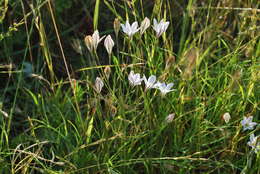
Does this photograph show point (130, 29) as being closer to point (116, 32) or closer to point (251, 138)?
point (116, 32)

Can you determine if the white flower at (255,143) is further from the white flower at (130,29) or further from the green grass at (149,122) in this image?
the white flower at (130,29)

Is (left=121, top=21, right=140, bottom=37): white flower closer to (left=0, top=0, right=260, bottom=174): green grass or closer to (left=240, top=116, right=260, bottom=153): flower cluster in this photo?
(left=0, top=0, right=260, bottom=174): green grass

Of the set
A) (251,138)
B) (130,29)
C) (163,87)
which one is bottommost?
(251,138)

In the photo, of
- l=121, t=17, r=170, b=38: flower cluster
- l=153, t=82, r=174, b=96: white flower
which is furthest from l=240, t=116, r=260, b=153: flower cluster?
l=121, t=17, r=170, b=38: flower cluster

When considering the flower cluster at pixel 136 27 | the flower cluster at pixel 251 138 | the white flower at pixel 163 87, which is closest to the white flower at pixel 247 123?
the flower cluster at pixel 251 138

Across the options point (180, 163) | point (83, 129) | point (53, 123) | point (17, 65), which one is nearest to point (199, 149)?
point (180, 163)

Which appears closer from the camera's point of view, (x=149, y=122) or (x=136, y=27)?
(x=136, y=27)

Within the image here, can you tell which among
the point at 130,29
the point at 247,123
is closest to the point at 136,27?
the point at 130,29

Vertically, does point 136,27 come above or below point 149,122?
above

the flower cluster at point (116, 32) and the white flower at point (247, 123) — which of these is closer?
the flower cluster at point (116, 32)

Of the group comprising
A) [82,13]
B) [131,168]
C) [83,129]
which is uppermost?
[82,13]

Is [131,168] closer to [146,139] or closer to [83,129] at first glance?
[146,139]
